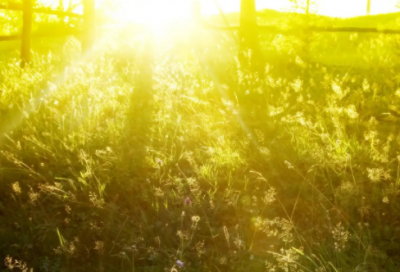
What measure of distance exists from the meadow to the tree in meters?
1.23

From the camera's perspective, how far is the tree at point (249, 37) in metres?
8.13

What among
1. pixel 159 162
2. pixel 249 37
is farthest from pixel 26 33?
pixel 159 162

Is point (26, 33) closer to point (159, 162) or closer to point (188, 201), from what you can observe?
point (159, 162)

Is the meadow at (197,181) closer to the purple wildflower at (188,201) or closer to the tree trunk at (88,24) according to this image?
the purple wildflower at (188,201)

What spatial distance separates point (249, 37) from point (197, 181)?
5.22 meters

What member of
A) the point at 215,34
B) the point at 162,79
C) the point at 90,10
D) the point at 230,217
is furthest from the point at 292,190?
the point at 215,34

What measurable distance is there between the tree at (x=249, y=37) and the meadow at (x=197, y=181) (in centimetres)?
123

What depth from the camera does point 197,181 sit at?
4352 mm

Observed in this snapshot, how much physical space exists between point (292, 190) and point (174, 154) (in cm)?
131

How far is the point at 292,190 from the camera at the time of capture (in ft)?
13.5

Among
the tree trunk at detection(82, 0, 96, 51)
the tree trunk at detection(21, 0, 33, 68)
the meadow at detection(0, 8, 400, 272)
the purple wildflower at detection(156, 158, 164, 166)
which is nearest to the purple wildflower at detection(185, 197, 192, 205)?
the meadow at detection(0, 8, 400, 272)

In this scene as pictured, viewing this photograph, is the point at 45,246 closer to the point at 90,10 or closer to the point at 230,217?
the point at 230,217

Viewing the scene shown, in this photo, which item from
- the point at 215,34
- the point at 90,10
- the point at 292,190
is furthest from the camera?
the point at 215,34

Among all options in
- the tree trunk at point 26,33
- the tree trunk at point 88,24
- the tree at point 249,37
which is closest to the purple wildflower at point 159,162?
the tree at point 249,37
